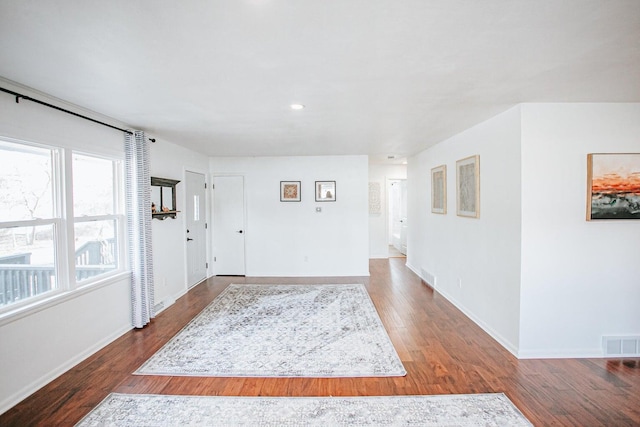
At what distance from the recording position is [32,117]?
239cm

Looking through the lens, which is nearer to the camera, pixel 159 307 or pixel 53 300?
pixel 53 300

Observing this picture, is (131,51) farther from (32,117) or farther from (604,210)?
(604,210)

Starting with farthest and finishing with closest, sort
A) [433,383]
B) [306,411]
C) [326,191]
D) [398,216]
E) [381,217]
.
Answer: [398,216] → [381,217] → [326,191] → [433,383] → [306,411]

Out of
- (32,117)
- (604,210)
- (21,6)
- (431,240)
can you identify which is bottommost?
(431,240)

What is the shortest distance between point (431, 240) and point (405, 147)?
1.64 metres

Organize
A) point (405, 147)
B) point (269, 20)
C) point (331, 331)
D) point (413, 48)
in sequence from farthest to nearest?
point (405, 147)
point (331, 331)
point (413, 48)
point (269, 20)

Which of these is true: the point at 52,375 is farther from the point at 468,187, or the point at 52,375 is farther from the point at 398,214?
the point at 398,214

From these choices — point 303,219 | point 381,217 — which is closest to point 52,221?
point 303,219

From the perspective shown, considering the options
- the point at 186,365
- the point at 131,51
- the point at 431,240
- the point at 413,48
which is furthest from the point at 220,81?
the point at 431,240

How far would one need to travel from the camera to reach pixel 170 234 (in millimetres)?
4387

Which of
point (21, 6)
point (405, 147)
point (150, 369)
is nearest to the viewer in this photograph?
point (21, 6)

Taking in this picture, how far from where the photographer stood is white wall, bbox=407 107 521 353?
288 cm

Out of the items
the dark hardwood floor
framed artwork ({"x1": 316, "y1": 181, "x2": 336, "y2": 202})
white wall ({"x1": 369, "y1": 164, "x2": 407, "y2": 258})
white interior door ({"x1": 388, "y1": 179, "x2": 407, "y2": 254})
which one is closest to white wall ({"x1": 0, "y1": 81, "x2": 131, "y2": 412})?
the dark hardwood floor

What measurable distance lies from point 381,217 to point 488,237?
178 inches
